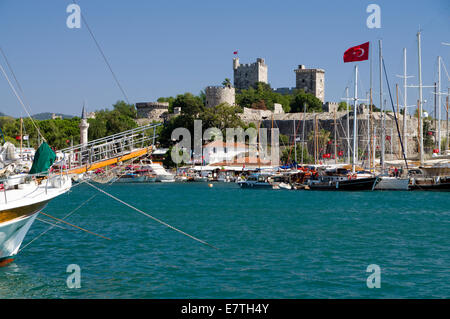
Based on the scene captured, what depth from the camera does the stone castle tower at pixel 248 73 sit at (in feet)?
428

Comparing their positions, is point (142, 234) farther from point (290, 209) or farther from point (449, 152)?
point (449, 152)

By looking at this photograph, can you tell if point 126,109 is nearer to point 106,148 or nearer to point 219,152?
point 219,152

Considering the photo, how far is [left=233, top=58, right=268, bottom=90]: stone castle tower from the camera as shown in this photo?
5138 inches

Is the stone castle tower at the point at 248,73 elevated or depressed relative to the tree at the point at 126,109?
elevated

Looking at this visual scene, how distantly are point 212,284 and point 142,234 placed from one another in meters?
8.65

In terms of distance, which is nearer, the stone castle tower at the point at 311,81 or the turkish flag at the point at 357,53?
the turkish flag at the point at 357,53

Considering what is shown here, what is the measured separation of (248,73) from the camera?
132 metres

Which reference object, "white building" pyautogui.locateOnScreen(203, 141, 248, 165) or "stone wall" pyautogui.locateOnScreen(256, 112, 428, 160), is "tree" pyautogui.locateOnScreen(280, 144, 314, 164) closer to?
"stone wall" pyautogui.locateOnScreen(256, 112, 428, 160)

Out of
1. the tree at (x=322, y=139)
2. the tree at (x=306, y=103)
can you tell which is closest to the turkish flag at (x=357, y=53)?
the tree at (x=322, y=139)

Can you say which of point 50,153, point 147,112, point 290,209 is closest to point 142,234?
point 50,153

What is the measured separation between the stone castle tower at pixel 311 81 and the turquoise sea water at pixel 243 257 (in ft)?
323

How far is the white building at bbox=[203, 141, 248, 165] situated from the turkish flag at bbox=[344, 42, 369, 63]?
37.3 metres

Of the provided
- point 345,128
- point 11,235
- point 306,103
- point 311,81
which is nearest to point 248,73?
point 311,81

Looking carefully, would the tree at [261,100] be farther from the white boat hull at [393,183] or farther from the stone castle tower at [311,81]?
the white boat hull at [393,183]
